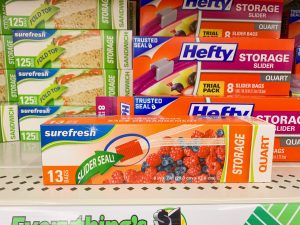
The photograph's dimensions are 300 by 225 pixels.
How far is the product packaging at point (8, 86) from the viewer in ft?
3.47

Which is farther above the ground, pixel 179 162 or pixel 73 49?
pixel 73 49

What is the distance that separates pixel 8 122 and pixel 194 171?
721 mm

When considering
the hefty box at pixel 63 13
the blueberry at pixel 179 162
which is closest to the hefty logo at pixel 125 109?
the blueberry at pixel 179 162

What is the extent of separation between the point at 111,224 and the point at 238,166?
1.10ft

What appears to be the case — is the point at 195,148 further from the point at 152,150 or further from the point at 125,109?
the point at 125,109

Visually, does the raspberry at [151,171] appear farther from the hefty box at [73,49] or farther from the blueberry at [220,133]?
the hefty box at [73,49]

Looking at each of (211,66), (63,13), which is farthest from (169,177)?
(63,13)

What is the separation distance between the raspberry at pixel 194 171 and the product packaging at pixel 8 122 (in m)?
0.69

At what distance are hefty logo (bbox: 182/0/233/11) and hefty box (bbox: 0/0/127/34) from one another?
0.71ft

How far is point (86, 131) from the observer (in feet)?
2.24

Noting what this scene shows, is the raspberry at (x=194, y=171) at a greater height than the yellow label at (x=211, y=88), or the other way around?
the yellow label at (x=211, y=88)

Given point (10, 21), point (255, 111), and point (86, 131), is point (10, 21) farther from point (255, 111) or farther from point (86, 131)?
point (255, 111)

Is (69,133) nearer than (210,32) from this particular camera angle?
Yes

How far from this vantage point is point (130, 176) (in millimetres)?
712
